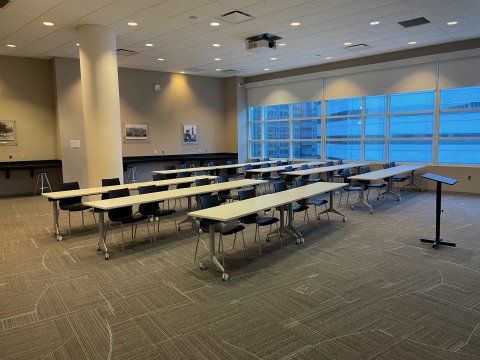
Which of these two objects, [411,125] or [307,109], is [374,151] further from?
[307,109]

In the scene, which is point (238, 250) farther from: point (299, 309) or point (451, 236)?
point (451, 236)

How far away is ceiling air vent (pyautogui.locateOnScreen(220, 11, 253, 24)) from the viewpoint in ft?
24.2

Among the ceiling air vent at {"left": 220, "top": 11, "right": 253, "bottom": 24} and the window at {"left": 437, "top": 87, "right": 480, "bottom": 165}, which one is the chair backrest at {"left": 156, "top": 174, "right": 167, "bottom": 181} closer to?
the ceiling air vent at {"left": 220, "top": 11, "right": 253, "bottom": 24}

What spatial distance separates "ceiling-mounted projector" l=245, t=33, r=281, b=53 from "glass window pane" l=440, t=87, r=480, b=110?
17.4ft

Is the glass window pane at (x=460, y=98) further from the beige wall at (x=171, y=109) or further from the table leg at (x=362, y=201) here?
the beige wall at (x=171, y=109)

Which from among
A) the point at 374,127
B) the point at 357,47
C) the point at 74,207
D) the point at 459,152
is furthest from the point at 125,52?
the point at 459,152

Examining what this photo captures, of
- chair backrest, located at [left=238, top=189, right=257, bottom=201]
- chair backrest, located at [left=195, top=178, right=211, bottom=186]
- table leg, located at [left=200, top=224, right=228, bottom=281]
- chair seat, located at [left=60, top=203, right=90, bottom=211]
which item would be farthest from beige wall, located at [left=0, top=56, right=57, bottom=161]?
table leg, located at [left=200, top=224, right=228, bottom=281]

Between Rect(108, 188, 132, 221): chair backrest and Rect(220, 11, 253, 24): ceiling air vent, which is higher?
Rect(220, 11, 253, 24): ceiling air vent

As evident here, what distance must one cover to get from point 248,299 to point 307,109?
446 inches

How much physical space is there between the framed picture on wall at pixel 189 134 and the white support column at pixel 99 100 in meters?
6.07

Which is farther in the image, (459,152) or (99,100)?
(459,152)

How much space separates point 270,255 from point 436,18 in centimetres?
663

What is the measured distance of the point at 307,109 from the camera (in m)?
14.2

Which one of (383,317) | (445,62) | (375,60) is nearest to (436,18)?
(445,62)
